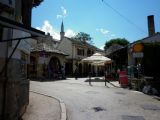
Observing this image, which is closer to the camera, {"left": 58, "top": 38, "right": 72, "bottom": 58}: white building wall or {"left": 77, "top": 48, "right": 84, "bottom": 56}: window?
{"left": 58, "top": 38, "right": 72, "bottom": 58}: white building wall

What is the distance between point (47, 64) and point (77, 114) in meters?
22.9

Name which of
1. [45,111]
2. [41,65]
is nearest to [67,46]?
[41,65]

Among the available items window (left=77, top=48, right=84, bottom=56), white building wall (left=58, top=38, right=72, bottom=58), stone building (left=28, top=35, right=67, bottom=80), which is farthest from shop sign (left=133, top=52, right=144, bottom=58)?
window (left=77, top=48, right=84, bottom=56)

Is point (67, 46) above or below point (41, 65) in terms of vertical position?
above

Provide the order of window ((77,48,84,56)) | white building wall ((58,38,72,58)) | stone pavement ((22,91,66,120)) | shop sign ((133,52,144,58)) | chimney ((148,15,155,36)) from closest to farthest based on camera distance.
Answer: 1. stone pavement ((22,91,66,120))
2. shop sign ((133,52,144,58))
3. chimney ((148,15,155,36))
4. white building wall ((58,38,72,58))
5. window ((77,48,84,56))

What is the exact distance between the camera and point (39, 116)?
898 cm

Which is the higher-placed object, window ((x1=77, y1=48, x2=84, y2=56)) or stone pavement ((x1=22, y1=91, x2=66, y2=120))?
window ((x1=77, y1=48, x2=84, y2=56))

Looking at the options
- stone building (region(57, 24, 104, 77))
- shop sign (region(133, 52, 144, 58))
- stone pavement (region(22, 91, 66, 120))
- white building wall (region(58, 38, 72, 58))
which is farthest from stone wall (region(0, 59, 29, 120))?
white building wall (region(58, 38, 72, 58))

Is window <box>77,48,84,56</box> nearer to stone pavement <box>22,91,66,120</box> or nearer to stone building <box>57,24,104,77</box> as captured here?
stone building <box>57,24,104,77</box>

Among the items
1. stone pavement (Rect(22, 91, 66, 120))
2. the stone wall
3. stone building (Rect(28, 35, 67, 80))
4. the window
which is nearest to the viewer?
the stone wall

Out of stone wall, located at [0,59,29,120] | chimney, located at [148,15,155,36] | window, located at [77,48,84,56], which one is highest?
chimney, located at [148,15,155,36]

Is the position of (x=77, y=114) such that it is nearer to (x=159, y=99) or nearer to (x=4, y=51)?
(x=4, y=51)

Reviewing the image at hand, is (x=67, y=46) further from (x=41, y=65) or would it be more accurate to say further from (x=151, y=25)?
(x=151, y=25)

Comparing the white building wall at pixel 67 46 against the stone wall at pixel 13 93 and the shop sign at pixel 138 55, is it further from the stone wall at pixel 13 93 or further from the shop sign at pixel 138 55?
the stone wall at pixel 13 93
